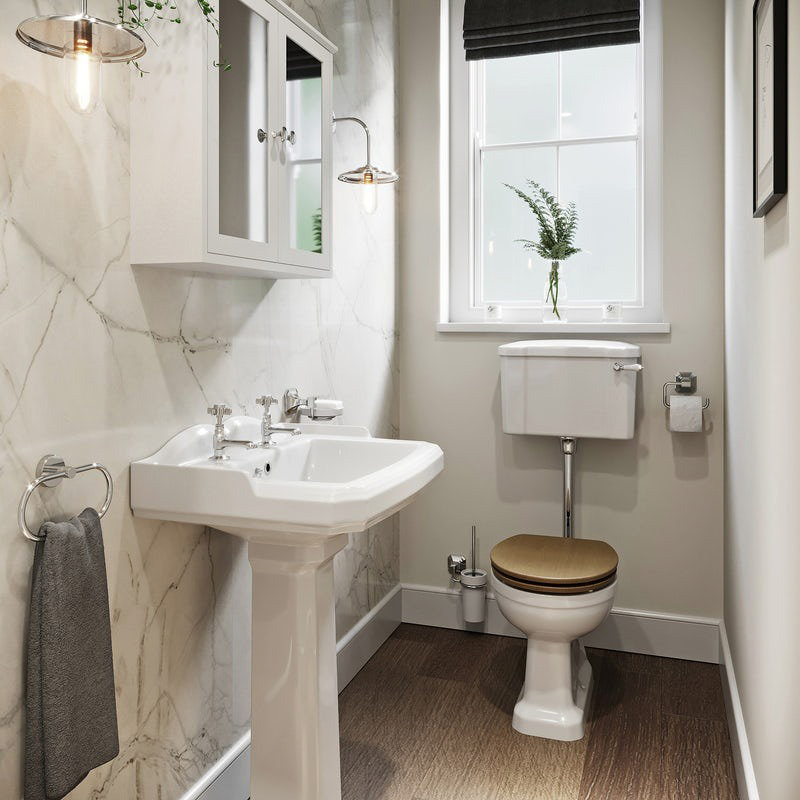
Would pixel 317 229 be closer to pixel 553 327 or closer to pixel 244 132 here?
pixel 244 132

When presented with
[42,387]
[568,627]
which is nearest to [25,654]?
[42,387]

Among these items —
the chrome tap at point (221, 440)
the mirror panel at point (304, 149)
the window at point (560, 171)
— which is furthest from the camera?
the window at point (560, 171)

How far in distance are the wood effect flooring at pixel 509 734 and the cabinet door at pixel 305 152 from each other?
1.32 m

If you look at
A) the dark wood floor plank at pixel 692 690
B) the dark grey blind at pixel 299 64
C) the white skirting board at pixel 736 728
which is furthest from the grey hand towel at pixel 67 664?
the dark wood floor plank at pixel 692 690

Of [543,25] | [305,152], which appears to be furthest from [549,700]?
[543,25]

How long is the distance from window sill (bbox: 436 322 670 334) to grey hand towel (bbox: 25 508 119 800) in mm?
1842

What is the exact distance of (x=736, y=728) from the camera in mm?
2047

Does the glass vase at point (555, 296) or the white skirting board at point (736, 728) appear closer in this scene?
the white skirting board at point (736, 728)

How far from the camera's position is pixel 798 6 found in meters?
1.26

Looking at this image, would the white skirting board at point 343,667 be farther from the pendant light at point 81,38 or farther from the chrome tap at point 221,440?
the pendant light at point 81,38

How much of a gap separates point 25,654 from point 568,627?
4.74ft

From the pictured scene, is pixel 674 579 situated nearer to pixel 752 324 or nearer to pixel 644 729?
pixel 644 729

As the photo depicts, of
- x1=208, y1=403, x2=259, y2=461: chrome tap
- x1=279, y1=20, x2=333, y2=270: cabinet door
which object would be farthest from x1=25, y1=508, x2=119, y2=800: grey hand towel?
x1=279, y1=20, x2=333, y2=270: cabinet door

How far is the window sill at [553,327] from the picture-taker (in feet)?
8.87
